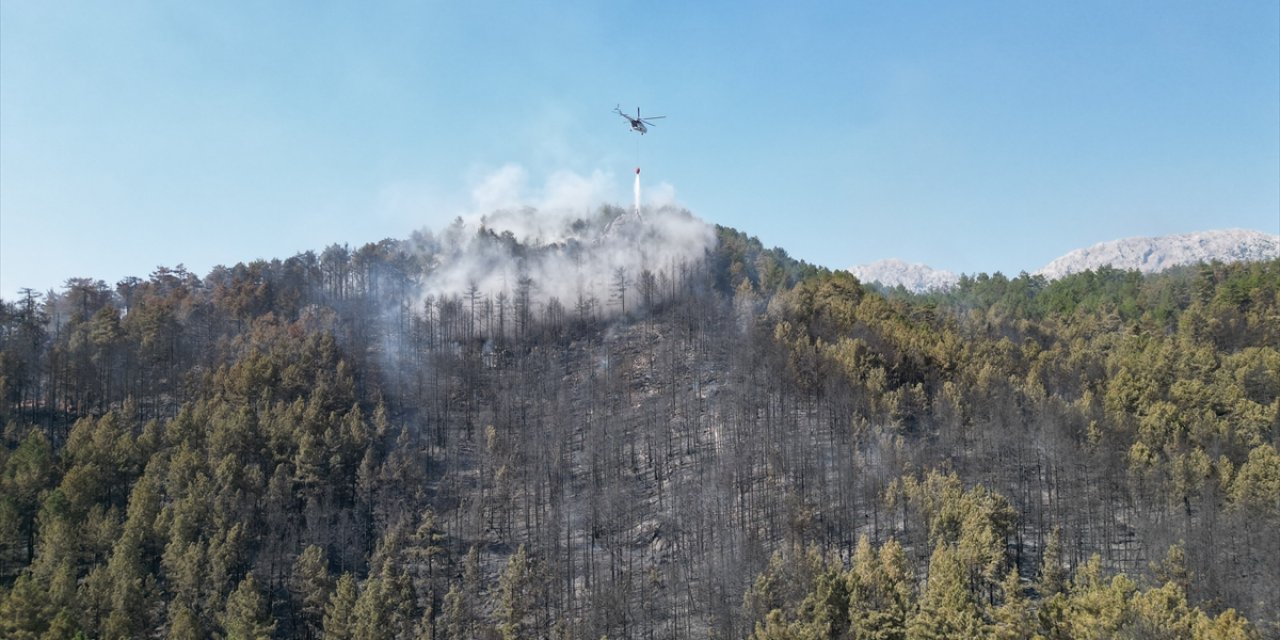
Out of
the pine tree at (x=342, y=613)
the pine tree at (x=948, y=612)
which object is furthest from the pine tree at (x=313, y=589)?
the pine tree at (x=948, y=612)

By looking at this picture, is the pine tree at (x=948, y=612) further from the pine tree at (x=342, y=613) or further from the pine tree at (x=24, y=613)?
the pine tree at (x=24, y=613)

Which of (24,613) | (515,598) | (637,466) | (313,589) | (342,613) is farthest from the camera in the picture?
(637,466)

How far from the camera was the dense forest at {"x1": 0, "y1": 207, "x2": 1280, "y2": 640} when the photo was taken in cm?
6438

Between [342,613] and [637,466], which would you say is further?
[637,466]

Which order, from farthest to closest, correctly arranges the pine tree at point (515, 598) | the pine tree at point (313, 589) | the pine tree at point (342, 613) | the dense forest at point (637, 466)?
the pine tree at point (313, 589) < the pine tree at point (515, 598) < the pine tree at point (342, 613) < the dense forest at point (637, 466)

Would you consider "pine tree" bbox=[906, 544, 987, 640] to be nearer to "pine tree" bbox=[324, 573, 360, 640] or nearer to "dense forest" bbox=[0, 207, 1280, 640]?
"dense forest" bbox=[0, 207, 1280, 640]

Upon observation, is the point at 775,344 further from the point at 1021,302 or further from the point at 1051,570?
the point at 1021,302

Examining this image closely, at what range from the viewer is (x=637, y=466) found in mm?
94938

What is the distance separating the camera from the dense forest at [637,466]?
64.4 m

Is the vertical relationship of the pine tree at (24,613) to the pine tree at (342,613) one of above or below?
above

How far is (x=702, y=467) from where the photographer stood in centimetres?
9081

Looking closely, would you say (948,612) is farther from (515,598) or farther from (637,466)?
(637,466)

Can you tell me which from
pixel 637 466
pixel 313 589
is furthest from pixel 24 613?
pixel 637 466

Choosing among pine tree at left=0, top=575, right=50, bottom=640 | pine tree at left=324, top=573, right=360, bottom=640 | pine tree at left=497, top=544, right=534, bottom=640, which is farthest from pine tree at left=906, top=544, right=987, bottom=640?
pine tree at left=0, top=575, right=50, bottom=640
